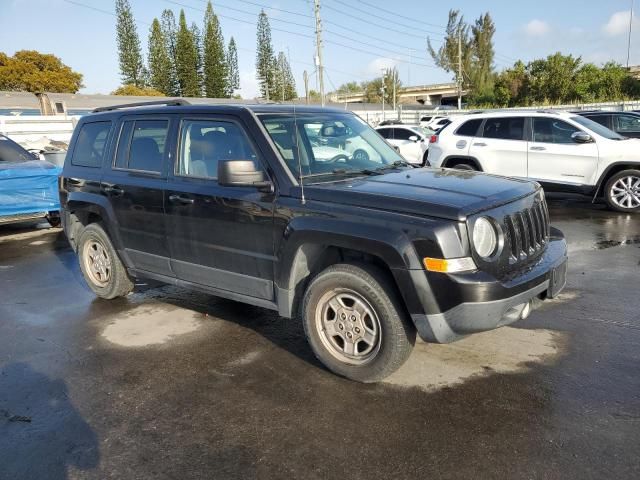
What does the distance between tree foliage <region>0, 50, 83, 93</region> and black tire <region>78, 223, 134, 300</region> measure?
224ft

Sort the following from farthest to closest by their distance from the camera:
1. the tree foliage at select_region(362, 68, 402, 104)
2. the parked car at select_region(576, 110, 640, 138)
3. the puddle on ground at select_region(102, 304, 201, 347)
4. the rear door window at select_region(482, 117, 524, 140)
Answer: the tree foliage at select_region(362, 68, 402, 104) < the parked car at select_region(576, 110, 640, 138) < the rear door window at select_region(482, 117, 524, 140) < the puddle on ground at select_region(102, 304, 201, 347)

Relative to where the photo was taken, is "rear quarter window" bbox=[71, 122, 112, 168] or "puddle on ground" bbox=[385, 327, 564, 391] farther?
"rear quarter window" bbox=[71, 122, 112, 168]

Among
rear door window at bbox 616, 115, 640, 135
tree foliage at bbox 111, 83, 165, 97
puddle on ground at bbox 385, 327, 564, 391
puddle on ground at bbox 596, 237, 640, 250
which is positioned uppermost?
tree foliage at bbox 111, 83, 165, 97

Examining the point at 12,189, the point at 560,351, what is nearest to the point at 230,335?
the point at 560,351

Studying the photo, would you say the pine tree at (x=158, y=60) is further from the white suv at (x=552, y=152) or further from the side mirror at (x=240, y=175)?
the side mirror at (x=240, y=175)

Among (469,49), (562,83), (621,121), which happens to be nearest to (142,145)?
(621,121)

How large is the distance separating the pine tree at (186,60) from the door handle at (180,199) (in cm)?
6673

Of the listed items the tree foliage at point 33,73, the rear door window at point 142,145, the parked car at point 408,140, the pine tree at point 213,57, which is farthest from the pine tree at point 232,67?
the rear door window at point 142,145

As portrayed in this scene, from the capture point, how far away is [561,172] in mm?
10016

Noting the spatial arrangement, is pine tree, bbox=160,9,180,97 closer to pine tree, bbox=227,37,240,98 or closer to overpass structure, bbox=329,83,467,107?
pine tree, bbox=227,37,240,98

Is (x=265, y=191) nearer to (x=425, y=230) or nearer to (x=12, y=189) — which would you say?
(x=425, y=230)

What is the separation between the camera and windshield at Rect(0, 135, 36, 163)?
Result: 32.3ft

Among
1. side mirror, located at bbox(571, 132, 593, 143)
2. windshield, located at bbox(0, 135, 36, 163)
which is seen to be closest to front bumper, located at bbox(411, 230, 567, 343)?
side mirror, located at bbox(571, 132, 593, 143)

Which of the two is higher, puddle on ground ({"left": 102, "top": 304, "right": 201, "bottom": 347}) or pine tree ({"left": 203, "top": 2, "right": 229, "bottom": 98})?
pine tree ({"left": 203, "top": 2, "right": 229, "bottom": 98})
